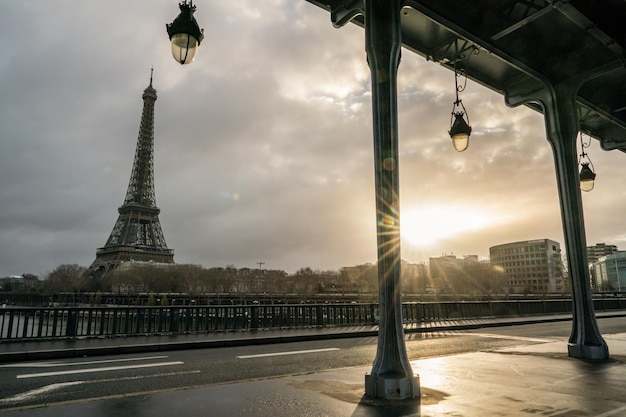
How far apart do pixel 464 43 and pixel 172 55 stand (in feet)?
18.9

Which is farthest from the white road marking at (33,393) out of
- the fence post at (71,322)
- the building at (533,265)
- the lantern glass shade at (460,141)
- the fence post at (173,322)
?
the building at (533,265)

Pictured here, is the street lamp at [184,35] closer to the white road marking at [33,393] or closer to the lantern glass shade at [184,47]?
the lantern glass shade at [184,47]

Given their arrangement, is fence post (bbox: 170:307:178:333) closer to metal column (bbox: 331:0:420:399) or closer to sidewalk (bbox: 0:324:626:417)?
sidewalk (bbox: 0:324:626:417)

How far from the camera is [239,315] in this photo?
16.6 metres

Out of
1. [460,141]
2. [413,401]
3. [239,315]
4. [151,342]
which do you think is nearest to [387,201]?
[413,401]

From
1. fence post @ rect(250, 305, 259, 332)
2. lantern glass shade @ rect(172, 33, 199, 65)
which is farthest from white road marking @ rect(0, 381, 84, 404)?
fence post @ rect(250, 305, 259, 332)

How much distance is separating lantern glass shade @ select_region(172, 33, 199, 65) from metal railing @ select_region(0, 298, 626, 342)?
9.50 m

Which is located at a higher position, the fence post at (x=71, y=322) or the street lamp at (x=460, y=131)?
the street lamp at (x=460, y=131)

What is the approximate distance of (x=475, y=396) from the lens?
5.43 metres

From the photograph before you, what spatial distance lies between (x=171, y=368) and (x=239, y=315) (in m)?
7.99

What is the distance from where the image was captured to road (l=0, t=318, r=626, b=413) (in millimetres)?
6562

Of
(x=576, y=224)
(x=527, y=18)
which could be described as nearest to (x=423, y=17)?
(x=527, y=18)

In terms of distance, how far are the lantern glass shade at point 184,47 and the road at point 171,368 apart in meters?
4.75

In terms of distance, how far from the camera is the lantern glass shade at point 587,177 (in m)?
12.6
